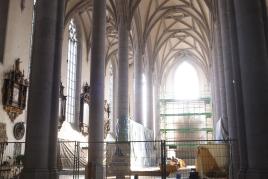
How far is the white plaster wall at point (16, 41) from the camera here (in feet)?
51.9

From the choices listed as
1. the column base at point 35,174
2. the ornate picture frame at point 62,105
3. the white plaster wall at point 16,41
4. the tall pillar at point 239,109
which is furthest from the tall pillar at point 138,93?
the column base at point 35,174

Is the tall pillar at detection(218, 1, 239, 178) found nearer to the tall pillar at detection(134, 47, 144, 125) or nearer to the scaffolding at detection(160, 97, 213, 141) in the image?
the tall pillar at detection(134, 47, 144, 125)

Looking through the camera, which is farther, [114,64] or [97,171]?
[114,64]

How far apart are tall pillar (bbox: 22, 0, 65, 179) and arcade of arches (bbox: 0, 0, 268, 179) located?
28 millimetres

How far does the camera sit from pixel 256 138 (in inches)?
302

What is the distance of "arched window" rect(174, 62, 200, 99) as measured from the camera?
140 feet

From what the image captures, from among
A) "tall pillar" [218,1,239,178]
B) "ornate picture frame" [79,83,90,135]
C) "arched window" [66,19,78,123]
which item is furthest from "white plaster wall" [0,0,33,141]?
"tall pillar" [218,1,239,178]

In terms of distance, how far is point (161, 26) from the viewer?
106 ft

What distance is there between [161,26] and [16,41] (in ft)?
59.0

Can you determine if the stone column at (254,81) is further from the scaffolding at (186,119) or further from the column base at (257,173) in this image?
the scaffolding at (186,119)

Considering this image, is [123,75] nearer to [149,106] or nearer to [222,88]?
[222,88]

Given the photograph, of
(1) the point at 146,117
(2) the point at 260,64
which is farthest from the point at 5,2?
(1) the point at 146,117

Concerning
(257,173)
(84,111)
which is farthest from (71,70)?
(257,173)

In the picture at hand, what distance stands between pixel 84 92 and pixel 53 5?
15.8m
